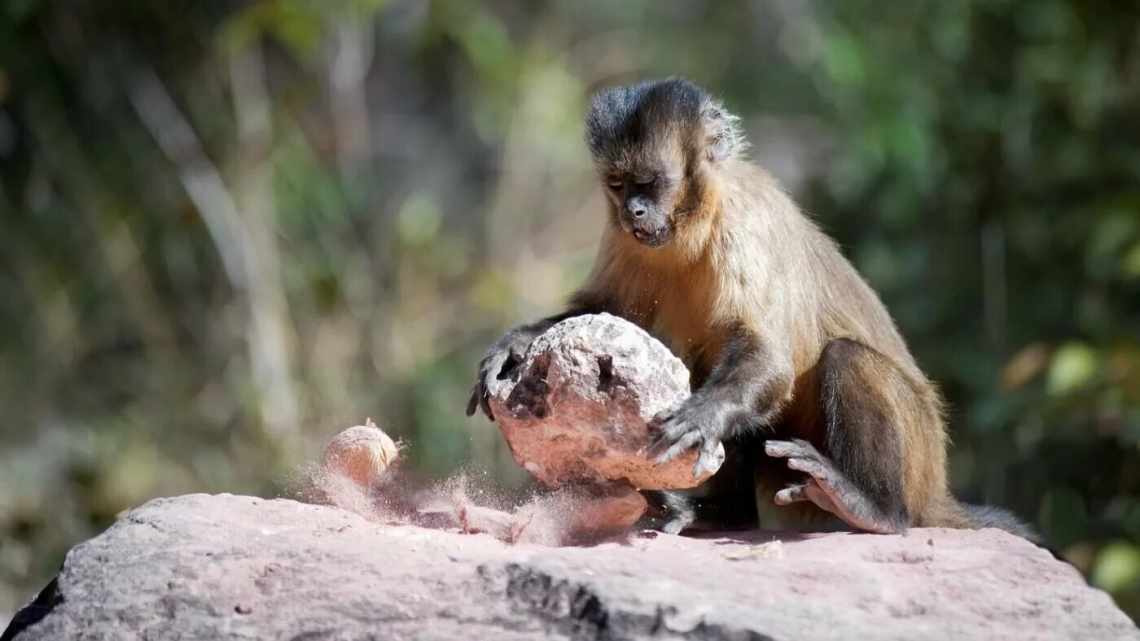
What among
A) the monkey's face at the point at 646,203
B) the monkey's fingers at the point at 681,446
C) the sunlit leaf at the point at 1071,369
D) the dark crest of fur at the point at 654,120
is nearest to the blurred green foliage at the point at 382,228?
the sunlit leaf at the point at 1071,369

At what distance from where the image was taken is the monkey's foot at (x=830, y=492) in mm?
4215

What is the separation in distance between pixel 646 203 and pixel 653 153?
0.18m

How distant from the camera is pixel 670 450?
12.5ft

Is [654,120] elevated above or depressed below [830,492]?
above

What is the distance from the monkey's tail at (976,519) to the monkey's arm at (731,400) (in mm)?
698

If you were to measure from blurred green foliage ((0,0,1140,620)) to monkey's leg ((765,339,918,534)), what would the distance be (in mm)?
3191

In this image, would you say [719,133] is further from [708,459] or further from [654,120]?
[708,459]

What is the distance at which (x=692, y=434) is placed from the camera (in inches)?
152

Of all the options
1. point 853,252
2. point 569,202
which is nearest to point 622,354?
point 853,252

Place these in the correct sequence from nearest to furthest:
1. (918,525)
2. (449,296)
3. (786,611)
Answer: (786,611)
(918,525)
(449,296)

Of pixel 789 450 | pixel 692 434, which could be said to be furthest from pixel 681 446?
pixel 789 450

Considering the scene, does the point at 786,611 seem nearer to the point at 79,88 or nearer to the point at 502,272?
the point at 502,272

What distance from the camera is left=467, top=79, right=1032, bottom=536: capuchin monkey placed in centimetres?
430

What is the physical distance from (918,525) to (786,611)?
150cm
